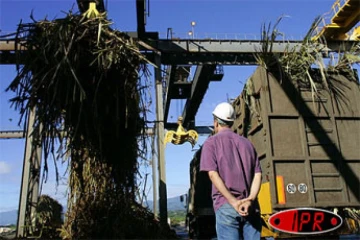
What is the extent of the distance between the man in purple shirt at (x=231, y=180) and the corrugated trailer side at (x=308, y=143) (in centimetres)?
199

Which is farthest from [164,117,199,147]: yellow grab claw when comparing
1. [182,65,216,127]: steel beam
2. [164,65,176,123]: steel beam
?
[182,65,216,127]: steel beam

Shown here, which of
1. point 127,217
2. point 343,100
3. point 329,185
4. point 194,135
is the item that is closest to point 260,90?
point 343,100

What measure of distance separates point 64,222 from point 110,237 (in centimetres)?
72

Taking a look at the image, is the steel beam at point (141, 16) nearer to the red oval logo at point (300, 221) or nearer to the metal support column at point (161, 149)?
the metal support column at point (161, 149)

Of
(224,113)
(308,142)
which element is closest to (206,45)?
(308,142)

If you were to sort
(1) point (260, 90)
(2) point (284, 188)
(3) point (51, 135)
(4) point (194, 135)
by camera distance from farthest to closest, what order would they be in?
(4) point (194, 135) < (1) point (260, 90) < (2) point (284, 188) < (3) point (51, 135)

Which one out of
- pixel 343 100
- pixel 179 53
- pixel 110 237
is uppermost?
pixel 179 53

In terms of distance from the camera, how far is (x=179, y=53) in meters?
18.4

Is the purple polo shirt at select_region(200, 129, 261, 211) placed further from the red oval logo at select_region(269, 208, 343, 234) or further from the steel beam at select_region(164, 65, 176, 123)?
the steel beam at select_region(164, 65, 176, 123)

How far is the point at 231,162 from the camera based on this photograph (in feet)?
10.2

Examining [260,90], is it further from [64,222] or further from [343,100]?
[64,222]

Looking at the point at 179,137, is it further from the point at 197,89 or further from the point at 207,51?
the point at 197,89

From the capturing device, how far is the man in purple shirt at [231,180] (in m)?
2.93

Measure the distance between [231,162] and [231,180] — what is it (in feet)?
0.47
